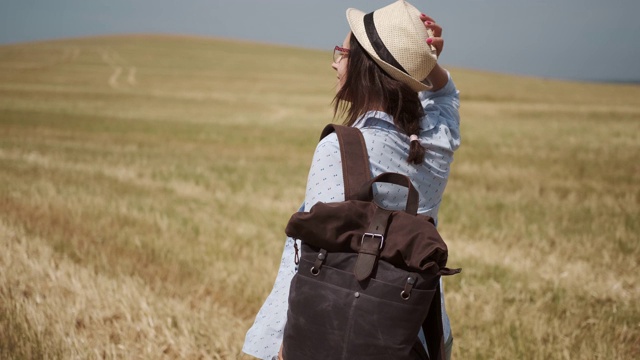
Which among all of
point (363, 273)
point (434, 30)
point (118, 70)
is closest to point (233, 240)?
point (434, 30)

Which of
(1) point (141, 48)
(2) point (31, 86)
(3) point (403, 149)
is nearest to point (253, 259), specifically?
(3) point (403, 149)

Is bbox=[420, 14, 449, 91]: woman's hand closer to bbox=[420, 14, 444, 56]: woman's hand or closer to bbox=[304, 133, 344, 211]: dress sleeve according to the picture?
bbox=[420, 14, 444, 56]: woman's hand

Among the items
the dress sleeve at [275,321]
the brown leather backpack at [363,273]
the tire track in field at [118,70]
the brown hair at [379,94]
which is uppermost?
the brown hair at [379,94]

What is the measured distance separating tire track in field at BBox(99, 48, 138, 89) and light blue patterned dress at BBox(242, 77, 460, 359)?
36817 millimetres

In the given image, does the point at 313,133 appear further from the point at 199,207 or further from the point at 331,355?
the point at 331,355

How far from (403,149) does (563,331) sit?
7.85ft

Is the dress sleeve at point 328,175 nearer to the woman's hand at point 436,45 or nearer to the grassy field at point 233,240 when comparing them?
the woman's hand at point 436,45

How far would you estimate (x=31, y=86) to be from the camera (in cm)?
3450

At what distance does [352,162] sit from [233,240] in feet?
13.7

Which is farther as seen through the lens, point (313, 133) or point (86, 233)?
point (313, 133)

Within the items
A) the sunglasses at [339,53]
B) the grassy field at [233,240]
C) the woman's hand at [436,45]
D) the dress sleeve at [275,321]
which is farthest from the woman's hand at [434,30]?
the grassy field at [233,240]

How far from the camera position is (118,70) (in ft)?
161

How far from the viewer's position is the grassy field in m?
3.65

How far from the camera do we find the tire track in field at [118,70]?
3959cm
